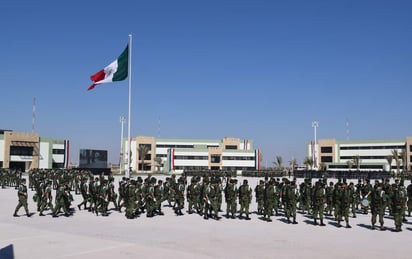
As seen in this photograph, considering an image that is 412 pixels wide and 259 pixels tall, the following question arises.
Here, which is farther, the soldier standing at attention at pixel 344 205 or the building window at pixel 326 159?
the building window at pixel 326 159

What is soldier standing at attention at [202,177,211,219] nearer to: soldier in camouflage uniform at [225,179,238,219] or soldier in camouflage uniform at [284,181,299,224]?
soldier in camouflage uniform at [225,179,238,219]

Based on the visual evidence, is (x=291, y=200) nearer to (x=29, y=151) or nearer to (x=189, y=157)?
(x=29, y=151)

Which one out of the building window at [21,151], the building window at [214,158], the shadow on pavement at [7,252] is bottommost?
the shadow on pavement at [7,252]

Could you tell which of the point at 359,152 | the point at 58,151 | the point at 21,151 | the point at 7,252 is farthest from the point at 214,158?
the point at 7,252

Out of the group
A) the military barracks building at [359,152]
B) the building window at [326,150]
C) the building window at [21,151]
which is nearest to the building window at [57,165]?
the building window at [21,151]

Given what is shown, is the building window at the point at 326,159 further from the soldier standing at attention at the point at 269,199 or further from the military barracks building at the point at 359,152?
the soldier standing at attention at the point at 269,199

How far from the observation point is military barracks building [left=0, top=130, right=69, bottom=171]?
67500mm

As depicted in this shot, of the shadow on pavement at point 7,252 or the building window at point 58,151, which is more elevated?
the building window at point 58,151

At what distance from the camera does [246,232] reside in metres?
12.9

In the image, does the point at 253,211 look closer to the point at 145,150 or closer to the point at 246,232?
the point at 246,232

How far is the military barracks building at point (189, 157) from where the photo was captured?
282ft

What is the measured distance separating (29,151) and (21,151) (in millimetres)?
1413

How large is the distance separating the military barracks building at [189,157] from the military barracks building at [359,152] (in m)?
18.0

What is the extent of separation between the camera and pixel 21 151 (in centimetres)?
6975
